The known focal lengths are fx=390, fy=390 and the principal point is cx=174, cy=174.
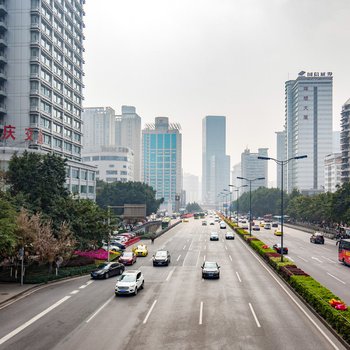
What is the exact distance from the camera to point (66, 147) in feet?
325

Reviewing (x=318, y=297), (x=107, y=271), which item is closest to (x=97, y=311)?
(x=107, y=271)

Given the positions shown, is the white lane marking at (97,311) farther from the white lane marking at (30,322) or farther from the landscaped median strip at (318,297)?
the landscaped median strip at (318,297)

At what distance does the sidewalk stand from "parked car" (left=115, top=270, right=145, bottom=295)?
7863 millimetres

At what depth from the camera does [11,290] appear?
3161 cm

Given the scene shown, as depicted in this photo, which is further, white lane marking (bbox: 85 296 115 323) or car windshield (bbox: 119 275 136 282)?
car windshield (bbox: 119 275 136 282)

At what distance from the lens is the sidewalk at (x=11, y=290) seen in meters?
29.2

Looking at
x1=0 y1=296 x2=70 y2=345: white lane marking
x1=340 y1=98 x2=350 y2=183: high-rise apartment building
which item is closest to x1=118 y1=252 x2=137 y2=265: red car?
x1=0 y1=296 x2=70 y2=345: white lane marking

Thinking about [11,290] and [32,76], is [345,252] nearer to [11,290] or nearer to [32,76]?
[11,290]

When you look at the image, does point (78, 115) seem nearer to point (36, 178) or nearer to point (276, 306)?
point (36, 178)

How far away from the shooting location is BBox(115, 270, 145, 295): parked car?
29422 mm

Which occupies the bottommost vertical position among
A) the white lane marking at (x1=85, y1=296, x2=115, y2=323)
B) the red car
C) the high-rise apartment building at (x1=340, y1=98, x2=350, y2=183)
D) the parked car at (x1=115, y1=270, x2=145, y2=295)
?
the red car

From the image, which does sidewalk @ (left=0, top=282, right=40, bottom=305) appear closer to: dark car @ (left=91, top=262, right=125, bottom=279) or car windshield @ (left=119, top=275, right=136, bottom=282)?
dark car @ (left=91, top=262, right=125, bottom=279)

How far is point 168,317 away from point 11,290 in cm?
1501

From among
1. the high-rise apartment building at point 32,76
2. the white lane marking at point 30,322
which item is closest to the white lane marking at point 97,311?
the white lane marking at point 30,322
